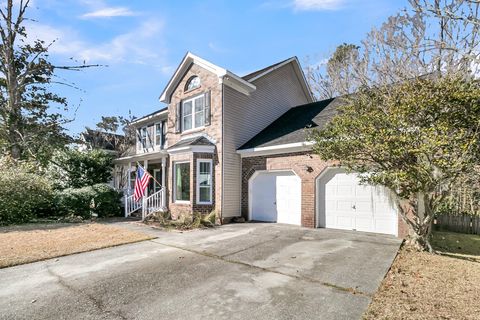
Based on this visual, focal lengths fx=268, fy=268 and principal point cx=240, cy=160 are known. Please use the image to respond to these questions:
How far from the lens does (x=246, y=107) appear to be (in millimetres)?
13719

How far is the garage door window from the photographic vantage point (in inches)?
515

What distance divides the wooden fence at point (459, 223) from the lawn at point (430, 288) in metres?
3.32

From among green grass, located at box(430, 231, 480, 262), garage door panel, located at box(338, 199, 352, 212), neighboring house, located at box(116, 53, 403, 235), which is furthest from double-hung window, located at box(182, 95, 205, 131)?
green grass, located at box(430, 231, 480, 262)

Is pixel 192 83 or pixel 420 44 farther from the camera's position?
pixel 192 83

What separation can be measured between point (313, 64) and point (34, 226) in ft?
76.7

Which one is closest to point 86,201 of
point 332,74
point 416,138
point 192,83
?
point 192,83

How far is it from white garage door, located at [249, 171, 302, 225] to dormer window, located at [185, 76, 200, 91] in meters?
5.69

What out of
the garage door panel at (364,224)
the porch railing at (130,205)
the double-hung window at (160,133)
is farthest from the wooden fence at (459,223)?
the double-hung window at (160,133)

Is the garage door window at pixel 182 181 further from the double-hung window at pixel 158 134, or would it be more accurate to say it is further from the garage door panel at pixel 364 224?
the garage door panel at pixel 364 224

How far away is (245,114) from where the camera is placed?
13.7m

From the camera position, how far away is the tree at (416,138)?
18.9 ft

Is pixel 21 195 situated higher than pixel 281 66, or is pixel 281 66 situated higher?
pixel 281 66

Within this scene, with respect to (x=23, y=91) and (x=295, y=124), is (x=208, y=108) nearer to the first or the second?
(x=295, y=124)

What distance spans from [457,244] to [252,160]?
26.3ft
